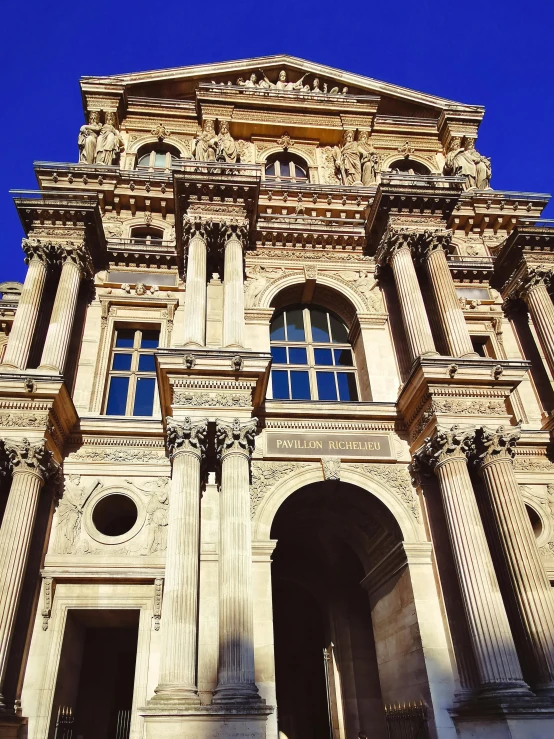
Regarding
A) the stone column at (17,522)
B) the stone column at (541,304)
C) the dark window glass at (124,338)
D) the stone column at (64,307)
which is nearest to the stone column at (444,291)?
the stone column at (541,304)

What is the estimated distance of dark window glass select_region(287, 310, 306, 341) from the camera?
19.0 m

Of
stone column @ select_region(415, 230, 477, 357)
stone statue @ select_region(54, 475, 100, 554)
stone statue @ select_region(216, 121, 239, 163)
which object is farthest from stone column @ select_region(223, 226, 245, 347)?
stone column @ select_region(415, 230, 477, 357)

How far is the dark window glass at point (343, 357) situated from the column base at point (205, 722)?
1061 centimetres

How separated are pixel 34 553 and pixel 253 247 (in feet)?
36.8

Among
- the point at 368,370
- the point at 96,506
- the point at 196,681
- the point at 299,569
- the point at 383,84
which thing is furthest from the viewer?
the point at 383,84

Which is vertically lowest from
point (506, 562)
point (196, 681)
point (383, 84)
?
point (196, 681)

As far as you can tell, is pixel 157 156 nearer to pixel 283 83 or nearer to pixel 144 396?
pixel 283 83

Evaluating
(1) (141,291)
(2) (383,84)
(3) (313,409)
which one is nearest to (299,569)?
(3) (313,409)

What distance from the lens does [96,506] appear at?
14469 millimetres

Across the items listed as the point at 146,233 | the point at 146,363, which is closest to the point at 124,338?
the point at 146,363

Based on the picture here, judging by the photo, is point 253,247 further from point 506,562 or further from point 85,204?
point 506,562

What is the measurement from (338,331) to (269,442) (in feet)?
18.8

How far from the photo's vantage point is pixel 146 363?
1770cm

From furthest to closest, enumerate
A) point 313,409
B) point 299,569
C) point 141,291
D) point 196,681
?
1. point 299,569
2. point 141,291
3. point 313,409
4. point 196,681
